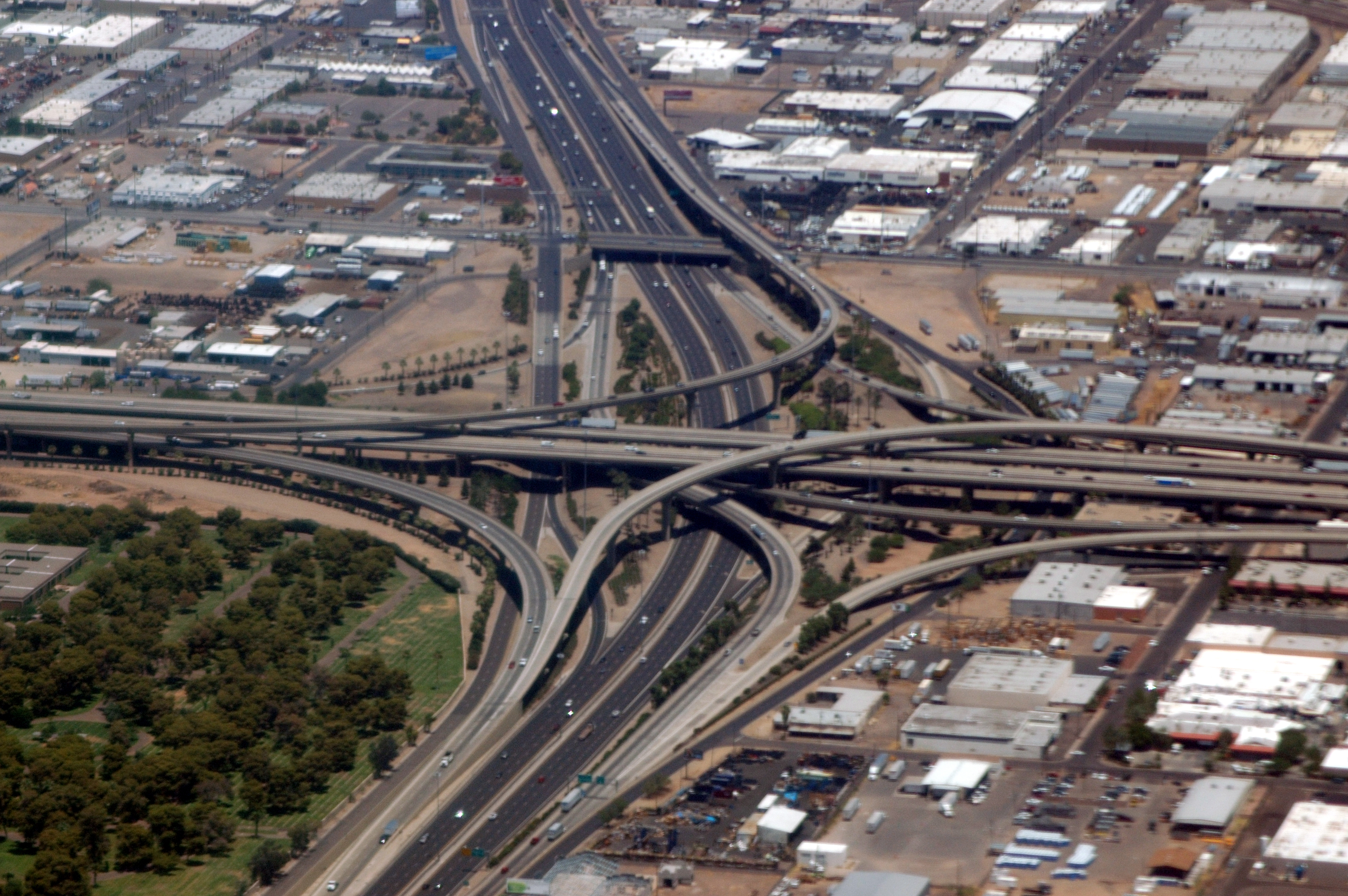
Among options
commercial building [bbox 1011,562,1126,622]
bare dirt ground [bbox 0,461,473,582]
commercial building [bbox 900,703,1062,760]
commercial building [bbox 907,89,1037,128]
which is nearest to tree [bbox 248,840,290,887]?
commercial building [bbox 900,703,1062,760]

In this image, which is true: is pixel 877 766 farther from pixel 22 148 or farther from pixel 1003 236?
pixel 22 148

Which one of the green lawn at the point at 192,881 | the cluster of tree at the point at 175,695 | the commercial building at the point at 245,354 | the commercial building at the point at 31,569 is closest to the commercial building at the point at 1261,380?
the cluster of tree at the point at 175,695

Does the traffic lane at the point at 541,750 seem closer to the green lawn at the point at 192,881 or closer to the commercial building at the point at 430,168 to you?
the green lawn at the point at 192,881

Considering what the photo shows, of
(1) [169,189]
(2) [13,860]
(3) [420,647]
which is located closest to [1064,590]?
(3) [420,647]

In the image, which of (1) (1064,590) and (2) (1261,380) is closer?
(1) (1064,590)

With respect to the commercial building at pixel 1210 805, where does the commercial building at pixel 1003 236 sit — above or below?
above

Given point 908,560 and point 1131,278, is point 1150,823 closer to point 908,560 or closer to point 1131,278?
point 908,560

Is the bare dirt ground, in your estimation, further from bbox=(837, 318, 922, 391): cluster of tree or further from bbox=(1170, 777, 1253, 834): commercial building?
bbox=(1170, 777, 1253, 834): commercial building
